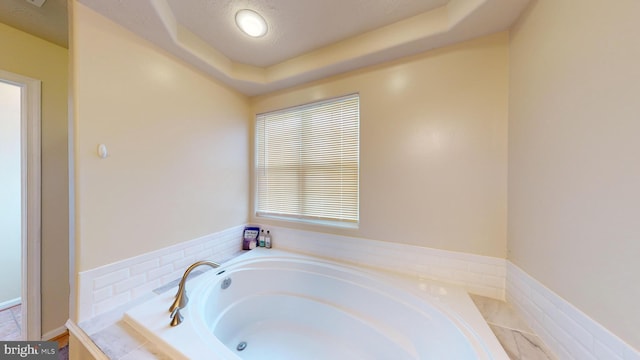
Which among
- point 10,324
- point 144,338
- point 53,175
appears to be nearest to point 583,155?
point 144,338

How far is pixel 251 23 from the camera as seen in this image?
1.36 m

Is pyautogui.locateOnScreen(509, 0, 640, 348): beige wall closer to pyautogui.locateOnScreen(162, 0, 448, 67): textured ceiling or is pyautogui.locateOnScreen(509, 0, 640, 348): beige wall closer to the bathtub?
the bathtub

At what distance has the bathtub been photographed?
97cm

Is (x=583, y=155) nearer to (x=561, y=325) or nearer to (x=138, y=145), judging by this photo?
(x=561, y=325)

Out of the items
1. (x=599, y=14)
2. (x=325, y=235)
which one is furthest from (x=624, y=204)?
(x=325, y=235)

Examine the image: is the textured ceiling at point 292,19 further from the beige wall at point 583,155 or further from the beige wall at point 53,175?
the beige wall at point 53,175

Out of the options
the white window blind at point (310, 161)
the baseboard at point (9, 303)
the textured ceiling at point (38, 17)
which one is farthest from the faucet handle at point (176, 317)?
the baseboard at point (9, 303)

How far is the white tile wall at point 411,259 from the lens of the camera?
1264 mm

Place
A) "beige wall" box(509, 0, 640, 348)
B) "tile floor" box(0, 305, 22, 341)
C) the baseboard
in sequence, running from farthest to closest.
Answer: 1. the baseboard
2. "tile floor" box(0, 305, 22, 341)
3. "beige wall" box(509, 0, 640, 348)

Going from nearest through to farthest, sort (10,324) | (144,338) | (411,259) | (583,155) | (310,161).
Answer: (583,155) → (144,338) → (411,259) → (10,324) → (310,161)

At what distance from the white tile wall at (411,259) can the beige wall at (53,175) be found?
181 centimetres

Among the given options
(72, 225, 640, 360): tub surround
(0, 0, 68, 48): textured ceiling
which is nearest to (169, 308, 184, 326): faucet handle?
(72, 225, 640, 360): tub surround

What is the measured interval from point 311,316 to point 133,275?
4.26 ft

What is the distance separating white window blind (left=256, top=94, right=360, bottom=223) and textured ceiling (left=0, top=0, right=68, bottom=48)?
4.66 feet
